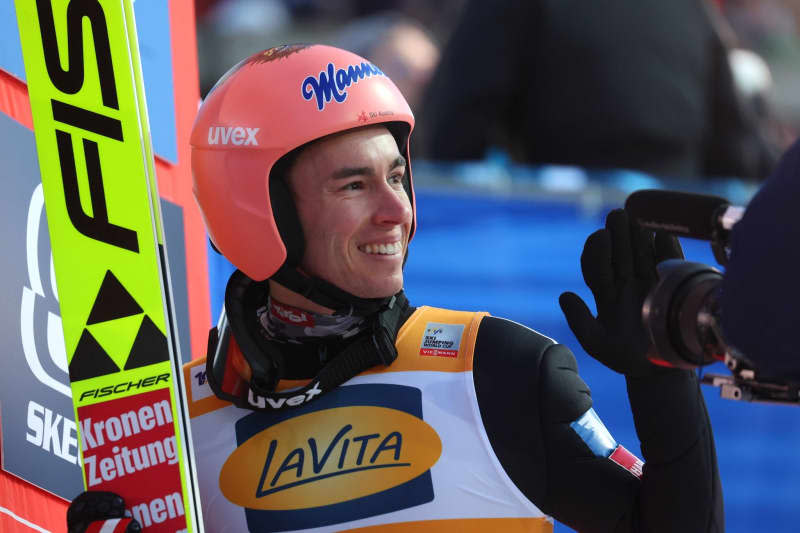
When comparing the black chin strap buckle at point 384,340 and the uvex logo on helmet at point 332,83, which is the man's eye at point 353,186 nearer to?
the uvex logo on helmet at point 332,83

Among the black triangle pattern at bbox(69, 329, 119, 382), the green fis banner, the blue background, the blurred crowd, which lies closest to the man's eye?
the green fis banner

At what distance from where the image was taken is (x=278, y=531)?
→ 2.27m

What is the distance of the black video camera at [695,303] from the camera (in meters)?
1.49

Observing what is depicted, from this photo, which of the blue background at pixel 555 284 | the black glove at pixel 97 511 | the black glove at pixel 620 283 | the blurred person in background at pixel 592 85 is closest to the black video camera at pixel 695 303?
the black glove at pixel 620 283

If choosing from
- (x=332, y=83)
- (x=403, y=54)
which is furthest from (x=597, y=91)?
(x=332, y=83)

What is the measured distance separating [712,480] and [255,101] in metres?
1.16

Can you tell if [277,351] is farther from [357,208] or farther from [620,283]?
[620,283]

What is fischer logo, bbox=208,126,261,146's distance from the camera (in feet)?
7.59

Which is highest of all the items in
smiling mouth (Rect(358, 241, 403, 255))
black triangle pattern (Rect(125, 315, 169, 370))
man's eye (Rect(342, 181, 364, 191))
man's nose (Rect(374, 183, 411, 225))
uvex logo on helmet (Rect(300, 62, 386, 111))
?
uvex logo on helmet (Rect(300, 62, 386, 111))

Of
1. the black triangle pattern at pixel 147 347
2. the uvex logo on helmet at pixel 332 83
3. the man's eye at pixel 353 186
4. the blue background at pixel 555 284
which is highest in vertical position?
the uvex logo on helmet at pixel 332 83

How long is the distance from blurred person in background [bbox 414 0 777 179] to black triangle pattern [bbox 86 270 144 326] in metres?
2.50

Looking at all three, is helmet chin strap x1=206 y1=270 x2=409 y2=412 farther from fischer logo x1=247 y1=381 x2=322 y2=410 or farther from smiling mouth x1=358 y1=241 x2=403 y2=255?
smiling mouth x1=358 y1=241 x2=403 y2=255

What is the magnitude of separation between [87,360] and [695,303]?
116cm

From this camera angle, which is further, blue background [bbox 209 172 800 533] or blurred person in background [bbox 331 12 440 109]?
blurred person in background [bbox 331 12 440 109]
